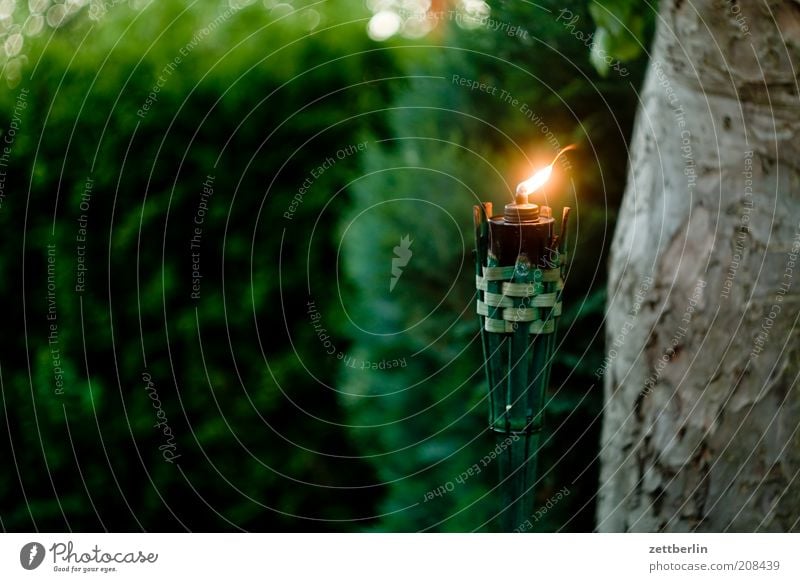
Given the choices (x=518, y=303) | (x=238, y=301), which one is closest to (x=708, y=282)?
(x=518, y=303)

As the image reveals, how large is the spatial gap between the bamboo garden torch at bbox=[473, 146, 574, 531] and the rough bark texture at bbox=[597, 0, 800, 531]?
0.95 feet

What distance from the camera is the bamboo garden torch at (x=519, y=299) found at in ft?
3.35

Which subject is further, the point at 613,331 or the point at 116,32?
the point at 116,32

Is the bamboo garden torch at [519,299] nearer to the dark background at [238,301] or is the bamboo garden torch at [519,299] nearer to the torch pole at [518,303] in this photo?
the torch pole at [518,303]

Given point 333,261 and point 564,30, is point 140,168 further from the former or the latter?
point 564,30

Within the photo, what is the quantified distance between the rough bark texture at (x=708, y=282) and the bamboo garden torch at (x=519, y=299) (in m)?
0.29

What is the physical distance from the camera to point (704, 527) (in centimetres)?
138

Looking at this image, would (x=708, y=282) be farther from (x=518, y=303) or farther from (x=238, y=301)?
(x=238, y=301)

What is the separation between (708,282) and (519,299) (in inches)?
16.5

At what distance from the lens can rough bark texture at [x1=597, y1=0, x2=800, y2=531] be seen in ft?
4.06

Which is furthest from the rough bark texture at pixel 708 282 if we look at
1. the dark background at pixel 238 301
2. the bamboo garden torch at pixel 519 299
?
the bamboo garden torch at pixel 519 299

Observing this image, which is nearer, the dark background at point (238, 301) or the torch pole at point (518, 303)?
the torch pole at point (518, 303)
